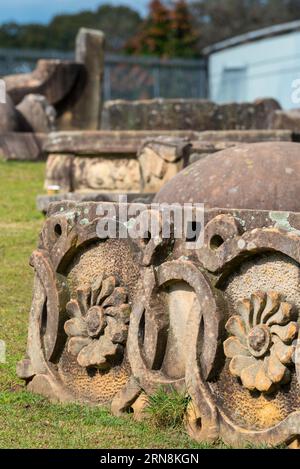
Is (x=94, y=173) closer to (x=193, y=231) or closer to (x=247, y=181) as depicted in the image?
(x=247, y=181)

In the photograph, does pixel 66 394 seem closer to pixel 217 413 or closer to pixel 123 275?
pixel 123 275

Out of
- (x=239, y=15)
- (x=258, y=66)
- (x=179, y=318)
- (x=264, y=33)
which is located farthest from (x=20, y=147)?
(x=239, y=15)

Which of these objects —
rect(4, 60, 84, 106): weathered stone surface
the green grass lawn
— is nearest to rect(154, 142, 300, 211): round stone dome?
the green grass lawn

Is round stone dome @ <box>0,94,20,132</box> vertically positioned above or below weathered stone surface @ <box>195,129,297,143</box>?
above

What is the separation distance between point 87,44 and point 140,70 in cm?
1093

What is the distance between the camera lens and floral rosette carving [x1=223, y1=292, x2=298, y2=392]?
15.0 feet

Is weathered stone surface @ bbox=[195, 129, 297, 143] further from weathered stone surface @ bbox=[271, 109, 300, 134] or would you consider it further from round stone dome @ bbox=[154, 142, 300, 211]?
round stone dome @ bbox=[154, 142, 300, 211]

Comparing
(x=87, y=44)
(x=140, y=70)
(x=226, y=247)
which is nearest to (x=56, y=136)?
(x=226, y=247)

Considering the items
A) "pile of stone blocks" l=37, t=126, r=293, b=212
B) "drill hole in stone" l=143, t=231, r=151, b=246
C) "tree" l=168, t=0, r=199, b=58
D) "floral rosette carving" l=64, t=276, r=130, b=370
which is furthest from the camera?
"tree" l=168, t=0, r=199, b=58

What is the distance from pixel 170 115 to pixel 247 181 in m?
9.74

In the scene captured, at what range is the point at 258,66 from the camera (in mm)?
30047

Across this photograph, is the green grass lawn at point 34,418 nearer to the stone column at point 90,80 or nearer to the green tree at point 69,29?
the stone column at point 90,80

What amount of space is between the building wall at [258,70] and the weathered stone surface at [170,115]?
996cm

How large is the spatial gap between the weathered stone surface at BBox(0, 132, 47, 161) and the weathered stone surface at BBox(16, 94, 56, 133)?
1.14 meters
